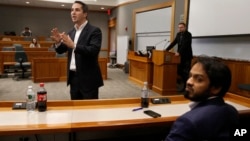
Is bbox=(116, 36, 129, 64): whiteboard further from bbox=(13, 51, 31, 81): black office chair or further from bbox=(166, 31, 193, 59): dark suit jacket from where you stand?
bbox=(166, 31, 193, 59): dark suit jacket

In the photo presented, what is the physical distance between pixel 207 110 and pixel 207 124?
59 mm

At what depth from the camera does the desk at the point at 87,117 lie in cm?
124

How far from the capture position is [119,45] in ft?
32.1

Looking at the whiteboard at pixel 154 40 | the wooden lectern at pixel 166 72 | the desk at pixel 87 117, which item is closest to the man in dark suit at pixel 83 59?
the desk at pixel 87 117

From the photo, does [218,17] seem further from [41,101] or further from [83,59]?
[41,101]

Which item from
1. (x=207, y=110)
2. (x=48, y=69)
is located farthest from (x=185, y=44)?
(x=207, y=110)

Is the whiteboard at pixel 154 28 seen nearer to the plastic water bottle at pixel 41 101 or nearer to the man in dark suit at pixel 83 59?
the man in dark suit at pixel 83 59

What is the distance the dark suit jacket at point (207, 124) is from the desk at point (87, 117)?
0.44 meters

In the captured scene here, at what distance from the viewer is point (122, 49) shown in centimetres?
958

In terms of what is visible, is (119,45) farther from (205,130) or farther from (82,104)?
(205,130)

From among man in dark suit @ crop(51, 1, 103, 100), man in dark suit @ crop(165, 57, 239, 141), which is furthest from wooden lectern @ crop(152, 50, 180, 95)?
man in dark suit @ crop(165, 57, 239, 141)

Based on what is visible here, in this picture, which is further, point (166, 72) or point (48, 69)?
point (48, 69)

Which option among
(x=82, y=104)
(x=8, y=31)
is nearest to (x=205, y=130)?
(x=82, y=104)

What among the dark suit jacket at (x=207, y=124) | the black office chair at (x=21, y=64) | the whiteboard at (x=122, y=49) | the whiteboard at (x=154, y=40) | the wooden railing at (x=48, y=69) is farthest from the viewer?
the whiteboard at (x=122, y=49)
